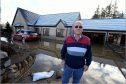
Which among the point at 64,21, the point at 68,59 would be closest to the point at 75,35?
the point at 68,59

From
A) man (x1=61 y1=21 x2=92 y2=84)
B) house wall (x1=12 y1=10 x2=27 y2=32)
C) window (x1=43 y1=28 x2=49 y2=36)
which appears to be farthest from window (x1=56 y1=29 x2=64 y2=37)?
man (x1=61 y1=21 x2=92 y2=84)

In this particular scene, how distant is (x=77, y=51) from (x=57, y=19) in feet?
67.7

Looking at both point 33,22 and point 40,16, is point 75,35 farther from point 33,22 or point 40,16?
point 40,16

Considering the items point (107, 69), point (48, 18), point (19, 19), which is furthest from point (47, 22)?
point (107, 69)

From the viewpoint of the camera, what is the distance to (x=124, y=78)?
605 cm

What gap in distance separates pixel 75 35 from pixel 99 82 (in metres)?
2.86

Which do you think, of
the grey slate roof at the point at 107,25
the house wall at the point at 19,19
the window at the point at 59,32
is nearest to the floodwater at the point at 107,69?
the grey slate roof at the point at 107,25

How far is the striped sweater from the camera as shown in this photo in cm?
316

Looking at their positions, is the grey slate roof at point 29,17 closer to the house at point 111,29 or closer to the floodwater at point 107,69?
the house at point 111,29

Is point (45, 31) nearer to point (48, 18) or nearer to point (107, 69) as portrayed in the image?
point (48, 18)

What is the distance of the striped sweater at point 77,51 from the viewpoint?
3164mm

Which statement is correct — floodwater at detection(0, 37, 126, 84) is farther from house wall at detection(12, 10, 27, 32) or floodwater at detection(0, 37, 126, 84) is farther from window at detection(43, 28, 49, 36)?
house wall at detection(12, 10, 27, 32)

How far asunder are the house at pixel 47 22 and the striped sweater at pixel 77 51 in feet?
56.4

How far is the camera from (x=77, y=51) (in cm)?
315
